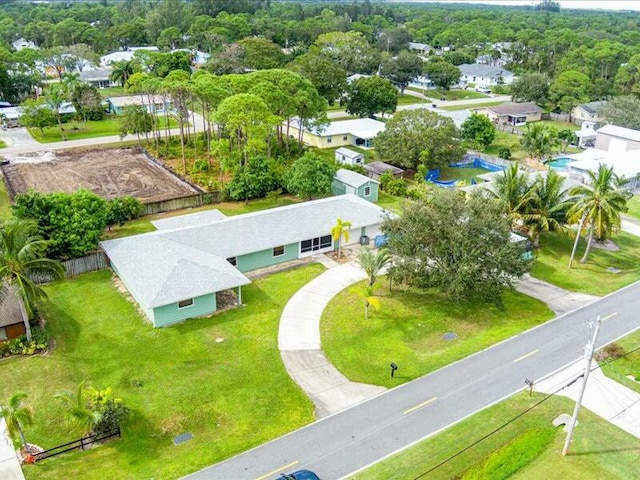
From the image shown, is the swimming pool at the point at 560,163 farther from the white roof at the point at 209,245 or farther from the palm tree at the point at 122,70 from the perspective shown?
the palm tree at the point at 122,70

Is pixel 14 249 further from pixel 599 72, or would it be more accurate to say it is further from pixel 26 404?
pixel 599 72

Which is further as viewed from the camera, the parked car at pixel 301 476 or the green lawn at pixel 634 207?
the green lawn at pixel 634 207

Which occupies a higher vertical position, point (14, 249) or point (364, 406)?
point (14, 249)

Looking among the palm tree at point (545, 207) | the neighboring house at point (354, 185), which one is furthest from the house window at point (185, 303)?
the palm tree at point (545, 207)

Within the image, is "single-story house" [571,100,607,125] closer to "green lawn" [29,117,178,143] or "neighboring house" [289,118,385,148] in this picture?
"neighboring house" [289,118,385,148]

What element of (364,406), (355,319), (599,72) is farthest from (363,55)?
(364,406)
